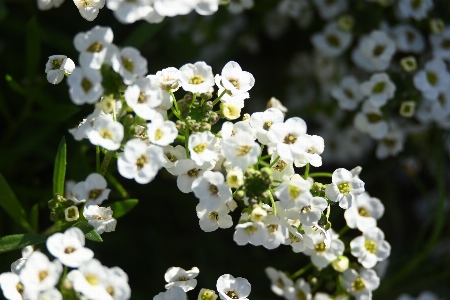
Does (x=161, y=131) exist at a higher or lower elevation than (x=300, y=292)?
higher

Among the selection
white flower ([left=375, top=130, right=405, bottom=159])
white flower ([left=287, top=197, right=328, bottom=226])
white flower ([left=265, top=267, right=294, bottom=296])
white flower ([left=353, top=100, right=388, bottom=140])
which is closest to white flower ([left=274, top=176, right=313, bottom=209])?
white flower ([left=287, top=197, right=328, bottom=226])

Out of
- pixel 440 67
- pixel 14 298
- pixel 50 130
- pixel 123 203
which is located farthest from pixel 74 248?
pixel 440 67

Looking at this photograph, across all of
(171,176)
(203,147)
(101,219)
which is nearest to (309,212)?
(203,147)

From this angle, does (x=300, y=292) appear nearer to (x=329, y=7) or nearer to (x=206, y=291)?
(x=206, y=291)

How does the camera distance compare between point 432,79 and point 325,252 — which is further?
point 432,79

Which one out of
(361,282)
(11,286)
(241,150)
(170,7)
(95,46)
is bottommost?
(361,282)

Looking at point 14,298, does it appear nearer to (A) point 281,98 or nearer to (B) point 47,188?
(B) point 47,188

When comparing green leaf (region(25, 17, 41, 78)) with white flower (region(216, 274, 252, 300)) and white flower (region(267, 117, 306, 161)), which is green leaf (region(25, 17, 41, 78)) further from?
white flower (region(216, 274, 252, 300))

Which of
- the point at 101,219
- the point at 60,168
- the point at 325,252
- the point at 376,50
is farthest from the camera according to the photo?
the point at 376,50
